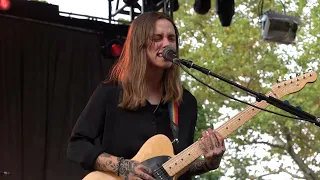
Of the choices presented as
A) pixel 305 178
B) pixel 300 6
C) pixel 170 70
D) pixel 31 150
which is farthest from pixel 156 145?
pixel 305 178

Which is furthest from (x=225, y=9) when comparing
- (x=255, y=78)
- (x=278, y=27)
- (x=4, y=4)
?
(x=255, y=78)

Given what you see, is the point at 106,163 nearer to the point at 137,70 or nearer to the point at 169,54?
the point at 137,70

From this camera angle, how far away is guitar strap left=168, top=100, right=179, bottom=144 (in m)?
2.90

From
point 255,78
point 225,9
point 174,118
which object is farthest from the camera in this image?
point 255,78

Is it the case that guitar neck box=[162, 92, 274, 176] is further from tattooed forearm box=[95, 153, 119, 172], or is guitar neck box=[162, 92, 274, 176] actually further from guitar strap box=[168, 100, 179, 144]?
tattooed forearm box=[95, 153, 119, 172]

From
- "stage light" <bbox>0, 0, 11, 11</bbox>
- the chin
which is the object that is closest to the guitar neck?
the chin

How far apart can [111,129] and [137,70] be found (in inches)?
13.2

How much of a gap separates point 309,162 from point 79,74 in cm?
1119

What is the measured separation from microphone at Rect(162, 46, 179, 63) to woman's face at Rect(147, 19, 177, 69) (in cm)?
9

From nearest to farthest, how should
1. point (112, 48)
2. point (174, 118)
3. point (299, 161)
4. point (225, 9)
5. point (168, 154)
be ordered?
point (168, 154), point (174, 118), point (225, 9), point (112, 48), point (299, 161)

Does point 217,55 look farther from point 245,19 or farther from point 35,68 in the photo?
point 35,68

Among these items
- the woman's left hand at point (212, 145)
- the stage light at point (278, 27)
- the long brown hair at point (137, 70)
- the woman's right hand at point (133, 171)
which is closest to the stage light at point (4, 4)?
the stage light at point (278, 27)

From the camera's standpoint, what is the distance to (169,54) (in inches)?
104

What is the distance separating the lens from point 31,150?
6.43m
